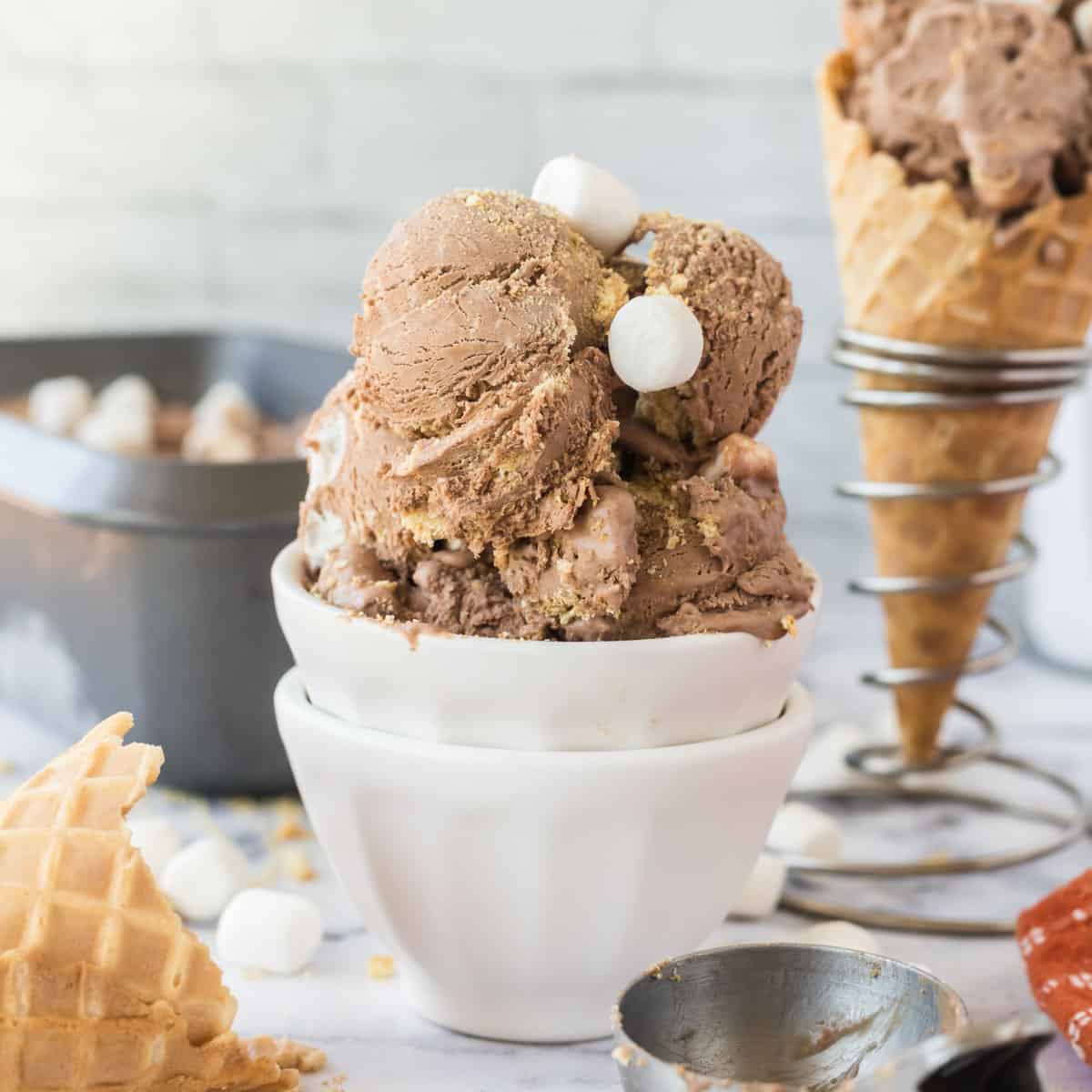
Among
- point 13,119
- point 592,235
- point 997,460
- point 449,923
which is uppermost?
point 13,119

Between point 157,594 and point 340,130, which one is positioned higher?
point 340,130

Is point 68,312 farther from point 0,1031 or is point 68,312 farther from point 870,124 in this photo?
point 0,1031

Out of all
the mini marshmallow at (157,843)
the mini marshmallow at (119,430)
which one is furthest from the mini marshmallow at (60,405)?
the mini marshmallow at (157,843)

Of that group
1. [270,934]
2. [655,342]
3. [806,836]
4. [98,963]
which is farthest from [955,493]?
[98,963]

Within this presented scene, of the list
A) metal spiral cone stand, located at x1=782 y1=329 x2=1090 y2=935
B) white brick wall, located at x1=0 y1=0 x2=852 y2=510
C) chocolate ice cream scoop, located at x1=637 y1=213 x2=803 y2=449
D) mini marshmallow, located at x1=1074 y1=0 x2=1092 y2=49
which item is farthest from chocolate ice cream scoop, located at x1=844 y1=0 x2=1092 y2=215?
white brick wall, located at x1=0 y1=0 x2=852 y2=510

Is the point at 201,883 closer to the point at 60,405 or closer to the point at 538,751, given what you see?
the point at 538,751

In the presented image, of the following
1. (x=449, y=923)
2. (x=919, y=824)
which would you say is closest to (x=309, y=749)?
(x=449, y=923)
